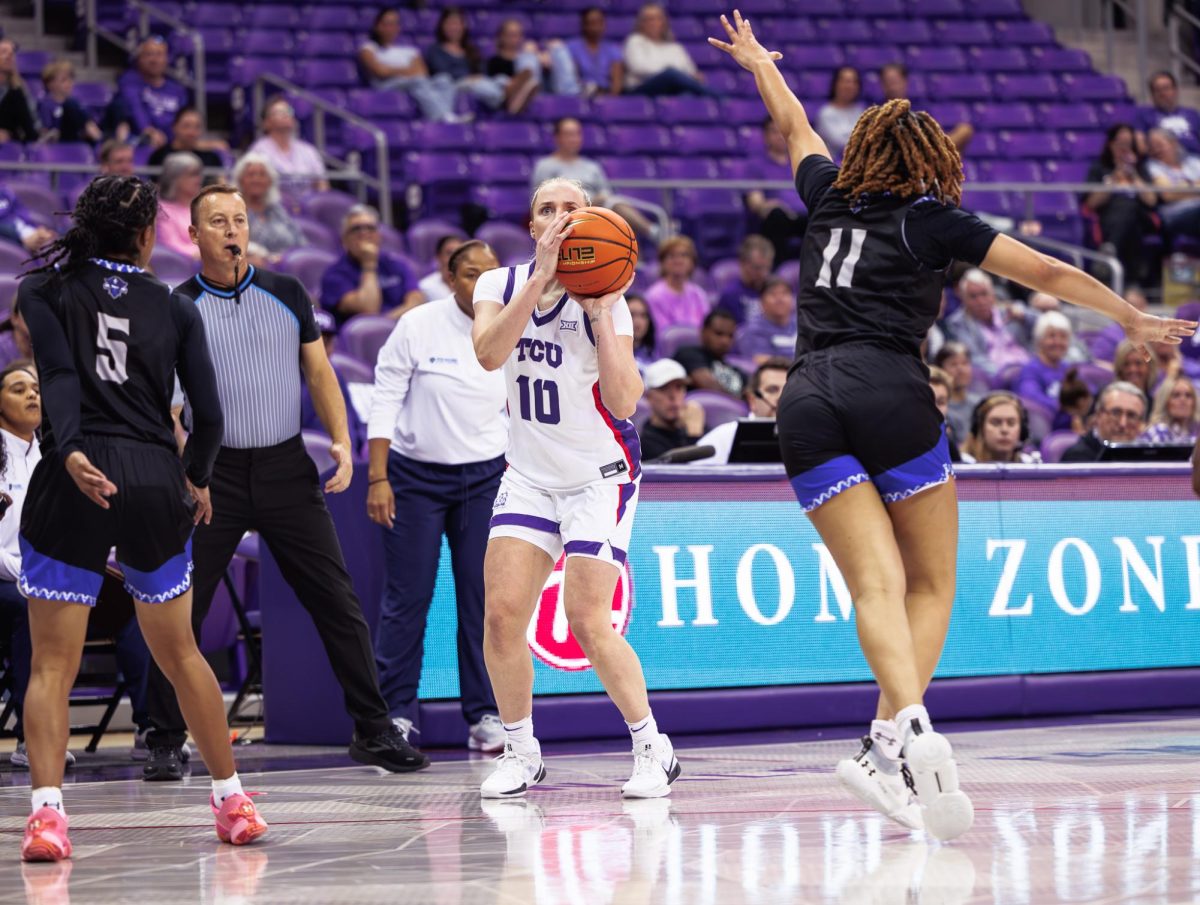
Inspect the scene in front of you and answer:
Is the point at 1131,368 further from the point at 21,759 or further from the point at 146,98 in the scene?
the point at 146,98

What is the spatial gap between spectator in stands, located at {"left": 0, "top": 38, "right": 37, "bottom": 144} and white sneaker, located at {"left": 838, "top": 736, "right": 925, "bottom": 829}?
1020cm

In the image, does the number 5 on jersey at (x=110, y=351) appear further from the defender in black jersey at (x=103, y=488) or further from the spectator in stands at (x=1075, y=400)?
the spectator in stands at (x=1075, y=400)

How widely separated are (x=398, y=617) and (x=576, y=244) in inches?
93.3

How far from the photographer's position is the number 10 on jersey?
566cm

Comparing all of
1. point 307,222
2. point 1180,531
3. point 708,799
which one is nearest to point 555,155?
point 307,222

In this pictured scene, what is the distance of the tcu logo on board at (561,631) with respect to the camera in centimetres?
748

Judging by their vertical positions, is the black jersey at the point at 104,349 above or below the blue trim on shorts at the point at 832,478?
above

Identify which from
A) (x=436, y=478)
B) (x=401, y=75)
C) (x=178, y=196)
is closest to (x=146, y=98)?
(x=401, y=75)

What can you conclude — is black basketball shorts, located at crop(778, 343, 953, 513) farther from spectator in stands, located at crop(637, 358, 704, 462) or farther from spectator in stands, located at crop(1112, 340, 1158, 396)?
spectator in stands, located at crop(1112, 340, 1158, 396)

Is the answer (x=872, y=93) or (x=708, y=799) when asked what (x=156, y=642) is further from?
(x=872, y=93)

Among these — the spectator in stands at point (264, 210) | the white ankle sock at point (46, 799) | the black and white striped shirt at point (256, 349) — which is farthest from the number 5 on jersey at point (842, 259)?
the spectator in stands at point (264, 210)

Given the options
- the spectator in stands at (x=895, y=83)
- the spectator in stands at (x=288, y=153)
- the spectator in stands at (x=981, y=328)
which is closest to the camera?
the spectator in stands at (x=288, y=153)

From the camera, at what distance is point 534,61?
16.1 metres

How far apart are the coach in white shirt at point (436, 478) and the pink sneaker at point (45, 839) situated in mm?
2628
